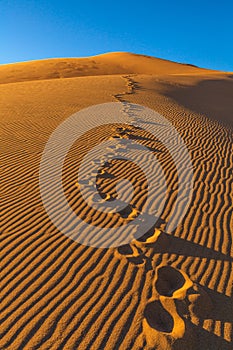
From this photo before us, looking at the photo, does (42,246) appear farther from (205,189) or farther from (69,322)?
Result: (205,189)

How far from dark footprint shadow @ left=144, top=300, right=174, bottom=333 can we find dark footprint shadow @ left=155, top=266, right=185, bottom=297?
25 cm

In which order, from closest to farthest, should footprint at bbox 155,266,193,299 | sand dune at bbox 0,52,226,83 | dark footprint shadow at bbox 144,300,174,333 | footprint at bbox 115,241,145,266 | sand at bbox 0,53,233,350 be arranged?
sand at bbox 0,53,233,350, dark footprint shadow at bbox 144,300,174,333, footprint at bbox 155,266,193,299, footprint at bbox 115,241,145,266, sand dune at bbox 0,52,226,83

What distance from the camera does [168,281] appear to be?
4621 millimetres

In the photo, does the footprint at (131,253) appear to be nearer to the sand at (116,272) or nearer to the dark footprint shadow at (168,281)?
the sand at (116,272)

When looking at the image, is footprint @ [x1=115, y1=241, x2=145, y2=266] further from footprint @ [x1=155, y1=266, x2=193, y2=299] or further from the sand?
footprint @ [x1=155, y1=266, x2=193, y2=299]

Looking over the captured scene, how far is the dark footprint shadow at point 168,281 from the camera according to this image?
4.41m

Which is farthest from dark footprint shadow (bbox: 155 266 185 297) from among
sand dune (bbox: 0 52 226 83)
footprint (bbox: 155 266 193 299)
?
sand dune (bbox: 0 52 226 83)

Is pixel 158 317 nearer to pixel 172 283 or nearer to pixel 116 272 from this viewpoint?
pixel 172 283

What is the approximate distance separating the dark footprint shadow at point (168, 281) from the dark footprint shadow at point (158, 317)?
25 cm

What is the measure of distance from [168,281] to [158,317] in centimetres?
70

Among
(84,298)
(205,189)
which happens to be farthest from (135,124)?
(84,298)

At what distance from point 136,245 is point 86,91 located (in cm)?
1527

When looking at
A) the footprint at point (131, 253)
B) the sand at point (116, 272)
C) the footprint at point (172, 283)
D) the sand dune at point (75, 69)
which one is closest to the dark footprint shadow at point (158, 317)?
the sand at point (116, 272)

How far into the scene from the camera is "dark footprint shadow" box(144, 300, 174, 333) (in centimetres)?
387
